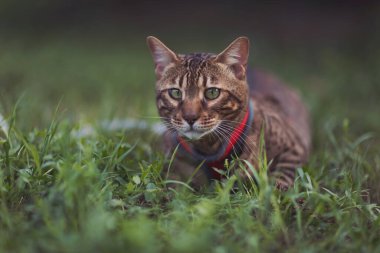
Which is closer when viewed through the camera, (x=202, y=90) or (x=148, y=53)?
(x=202, y=90)

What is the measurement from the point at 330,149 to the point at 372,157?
0.38 metres

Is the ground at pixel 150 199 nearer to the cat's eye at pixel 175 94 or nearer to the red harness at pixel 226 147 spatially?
the red harness at pixel 226 147

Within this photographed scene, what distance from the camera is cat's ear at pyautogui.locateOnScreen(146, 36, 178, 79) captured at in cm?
330

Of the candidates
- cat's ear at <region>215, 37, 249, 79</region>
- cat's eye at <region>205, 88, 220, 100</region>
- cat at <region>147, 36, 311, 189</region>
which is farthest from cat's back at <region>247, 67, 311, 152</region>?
cat's eye at <region>205, 88, 220, 100</region>

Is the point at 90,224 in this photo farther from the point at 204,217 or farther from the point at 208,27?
the point at 208,27

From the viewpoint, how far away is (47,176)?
2.73 meters

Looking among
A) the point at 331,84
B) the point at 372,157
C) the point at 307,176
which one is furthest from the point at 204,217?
the point at 331,84

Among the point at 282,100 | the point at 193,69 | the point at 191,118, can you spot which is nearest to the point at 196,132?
the point at 191,118

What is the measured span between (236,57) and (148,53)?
17.1 ft

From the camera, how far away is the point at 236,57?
3232 mm

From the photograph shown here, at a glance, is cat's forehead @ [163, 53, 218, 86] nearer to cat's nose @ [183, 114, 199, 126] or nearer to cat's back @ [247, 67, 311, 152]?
cat's nose @ [183, 114, 199, 126]

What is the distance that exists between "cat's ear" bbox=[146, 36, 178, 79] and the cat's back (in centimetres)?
83

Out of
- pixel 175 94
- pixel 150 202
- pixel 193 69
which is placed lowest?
pixel 150 202

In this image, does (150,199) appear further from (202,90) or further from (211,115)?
(202,90)
